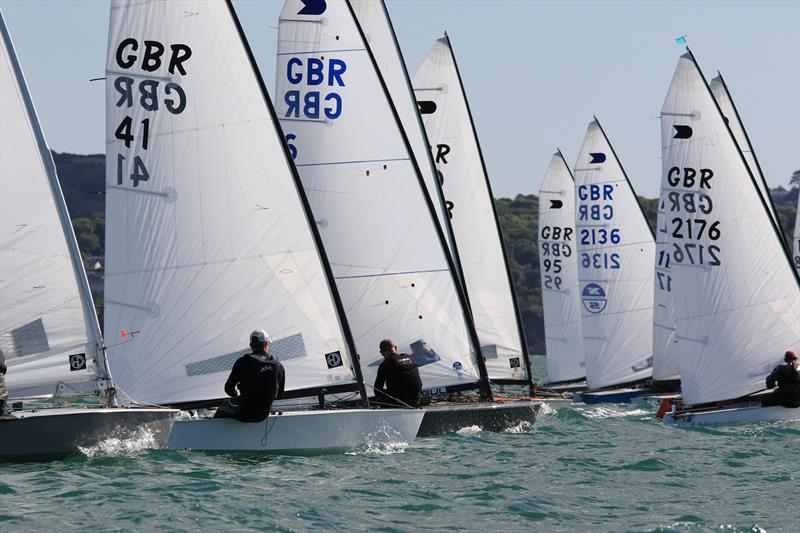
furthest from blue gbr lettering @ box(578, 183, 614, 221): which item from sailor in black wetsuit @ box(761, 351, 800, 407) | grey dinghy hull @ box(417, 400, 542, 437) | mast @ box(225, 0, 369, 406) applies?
mast @ box(225, 0, 369, 406)

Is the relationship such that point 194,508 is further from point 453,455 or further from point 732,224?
point 732,224

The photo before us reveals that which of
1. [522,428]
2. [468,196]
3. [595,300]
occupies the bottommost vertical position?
[522,428]

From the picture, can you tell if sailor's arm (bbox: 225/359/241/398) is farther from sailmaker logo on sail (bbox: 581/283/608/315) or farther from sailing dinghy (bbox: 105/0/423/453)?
sailmaker logo on sail (bbox: 581/283/608/315)

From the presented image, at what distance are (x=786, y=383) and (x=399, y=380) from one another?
20.8 ft

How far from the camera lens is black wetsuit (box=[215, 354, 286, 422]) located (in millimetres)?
13688

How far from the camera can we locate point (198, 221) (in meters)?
15.2

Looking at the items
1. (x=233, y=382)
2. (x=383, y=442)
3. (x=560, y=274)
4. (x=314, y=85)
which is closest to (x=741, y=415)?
(x=383, y=442)

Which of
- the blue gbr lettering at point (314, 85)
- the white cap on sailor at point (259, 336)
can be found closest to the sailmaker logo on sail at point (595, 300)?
the blue gbr lettering at point (314, 85)

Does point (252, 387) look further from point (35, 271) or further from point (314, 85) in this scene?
point (314, 85)

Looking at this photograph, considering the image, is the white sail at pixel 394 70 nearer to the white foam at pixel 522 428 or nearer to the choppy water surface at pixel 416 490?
the white foam at pixel 522 428

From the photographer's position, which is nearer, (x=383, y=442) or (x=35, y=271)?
(x=35, y=271)

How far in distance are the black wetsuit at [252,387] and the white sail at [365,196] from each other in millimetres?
5196

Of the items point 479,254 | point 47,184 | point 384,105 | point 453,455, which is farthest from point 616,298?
point 47,184

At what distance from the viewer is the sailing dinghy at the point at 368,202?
62.7 feet
